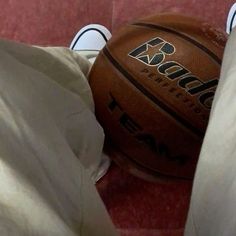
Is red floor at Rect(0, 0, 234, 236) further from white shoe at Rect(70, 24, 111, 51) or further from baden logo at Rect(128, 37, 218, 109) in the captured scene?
baden logo at Rect(128, 37, 218, 109)

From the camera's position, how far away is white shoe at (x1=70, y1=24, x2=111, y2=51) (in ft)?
4.15

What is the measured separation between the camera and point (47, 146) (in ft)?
2.12

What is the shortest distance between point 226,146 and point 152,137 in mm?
334

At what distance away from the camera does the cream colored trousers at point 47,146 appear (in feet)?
1.62

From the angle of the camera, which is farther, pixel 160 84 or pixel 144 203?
pixel 144 203

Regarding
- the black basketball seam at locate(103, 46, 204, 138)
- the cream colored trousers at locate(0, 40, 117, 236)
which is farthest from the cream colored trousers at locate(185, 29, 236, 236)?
the black basketball seam at locate(103, 46, 204, 138)

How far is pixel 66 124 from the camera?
83 centimetres

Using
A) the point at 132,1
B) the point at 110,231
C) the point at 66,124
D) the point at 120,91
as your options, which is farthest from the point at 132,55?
the point at 132,1

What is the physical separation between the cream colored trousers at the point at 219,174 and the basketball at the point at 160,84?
222 mm

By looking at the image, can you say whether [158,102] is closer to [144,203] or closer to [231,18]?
[144,203]

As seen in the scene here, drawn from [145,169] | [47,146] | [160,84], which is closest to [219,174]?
[47,146]

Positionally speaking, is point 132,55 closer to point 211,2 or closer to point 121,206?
point 121,206

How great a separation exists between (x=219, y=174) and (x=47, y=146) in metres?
0.21

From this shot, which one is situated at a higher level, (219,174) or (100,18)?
(219,174)
